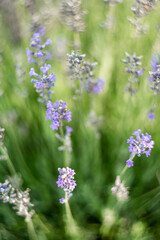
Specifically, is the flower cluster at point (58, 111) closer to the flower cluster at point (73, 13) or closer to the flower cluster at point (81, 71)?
the flower cluster at point (81, 71)

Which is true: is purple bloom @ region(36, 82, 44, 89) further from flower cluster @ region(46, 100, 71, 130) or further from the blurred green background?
the blurred green background

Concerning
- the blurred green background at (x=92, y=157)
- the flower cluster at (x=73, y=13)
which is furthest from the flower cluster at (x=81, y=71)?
the flower cluster at (x=73, y=13)

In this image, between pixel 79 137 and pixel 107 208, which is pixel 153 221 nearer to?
pixel 107 208

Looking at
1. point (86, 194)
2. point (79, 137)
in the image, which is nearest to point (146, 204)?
point (86, 194)

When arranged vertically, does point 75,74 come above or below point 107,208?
above

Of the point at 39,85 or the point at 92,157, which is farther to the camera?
the point at 92,157

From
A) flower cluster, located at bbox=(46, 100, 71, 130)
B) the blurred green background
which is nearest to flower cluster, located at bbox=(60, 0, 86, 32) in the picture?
the blurred green background

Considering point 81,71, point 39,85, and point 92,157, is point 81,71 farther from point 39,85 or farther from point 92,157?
point 92,157

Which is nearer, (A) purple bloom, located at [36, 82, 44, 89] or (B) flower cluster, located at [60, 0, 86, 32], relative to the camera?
(A) purple bloom, located at [36, 82, 44, 89]

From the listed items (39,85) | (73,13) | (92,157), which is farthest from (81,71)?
(92,157)
